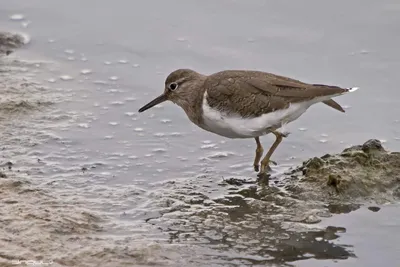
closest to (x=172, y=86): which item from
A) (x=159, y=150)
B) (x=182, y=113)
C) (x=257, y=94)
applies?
(x=159, y=150)

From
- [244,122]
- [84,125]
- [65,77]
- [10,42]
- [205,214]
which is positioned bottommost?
[205,214]

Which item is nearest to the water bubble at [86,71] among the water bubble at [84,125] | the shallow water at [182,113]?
the shallow water at [182,113]

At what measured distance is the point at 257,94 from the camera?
8141mm

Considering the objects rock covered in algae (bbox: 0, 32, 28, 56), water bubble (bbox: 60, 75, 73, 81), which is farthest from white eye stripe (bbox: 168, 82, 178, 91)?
rock covered in algae (bbox: 0, 32, 28, 56)

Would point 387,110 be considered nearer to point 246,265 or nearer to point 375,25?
point 375,25

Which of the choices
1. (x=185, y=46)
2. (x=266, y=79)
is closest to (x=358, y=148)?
(x=266, y=79)

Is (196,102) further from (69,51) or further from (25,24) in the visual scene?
(25,24)

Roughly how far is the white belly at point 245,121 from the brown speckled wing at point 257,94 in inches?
1.9

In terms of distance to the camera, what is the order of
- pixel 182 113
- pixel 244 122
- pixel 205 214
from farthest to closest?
1. pixel 182 113
2. pixel 244 122
3. pixel 205 214

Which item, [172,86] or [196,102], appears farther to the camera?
[172,86]

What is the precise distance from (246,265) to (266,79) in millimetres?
2463

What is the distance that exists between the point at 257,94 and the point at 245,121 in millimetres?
286

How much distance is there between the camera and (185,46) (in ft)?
35.6

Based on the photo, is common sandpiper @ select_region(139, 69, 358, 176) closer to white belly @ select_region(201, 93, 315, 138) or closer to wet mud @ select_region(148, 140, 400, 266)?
white belly @ select_region(201, 93, 315, 138)
